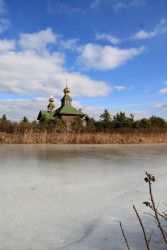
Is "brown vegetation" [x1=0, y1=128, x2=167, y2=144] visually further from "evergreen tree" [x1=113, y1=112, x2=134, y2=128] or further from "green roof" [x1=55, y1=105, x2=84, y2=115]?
"green roof" [x1=55, y1=105, x2=84, y2=115]

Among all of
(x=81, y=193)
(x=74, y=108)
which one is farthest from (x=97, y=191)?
(x=74, y=108)

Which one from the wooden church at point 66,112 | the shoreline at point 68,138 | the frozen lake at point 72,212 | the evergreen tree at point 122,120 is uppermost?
the wooden church at point 66,112

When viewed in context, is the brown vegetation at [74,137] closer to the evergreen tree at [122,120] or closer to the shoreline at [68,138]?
the shoreline at [68,138]

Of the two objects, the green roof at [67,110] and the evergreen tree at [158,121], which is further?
the green roof at [67,110]

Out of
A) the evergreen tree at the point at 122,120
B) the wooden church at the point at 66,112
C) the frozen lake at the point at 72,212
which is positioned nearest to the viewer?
the frozen lake at the point at 72,212

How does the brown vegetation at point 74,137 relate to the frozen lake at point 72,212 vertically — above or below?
above

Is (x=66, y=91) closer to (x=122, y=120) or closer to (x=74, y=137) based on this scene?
(x=122, y=120)

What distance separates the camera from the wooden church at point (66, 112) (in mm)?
Result: 41331

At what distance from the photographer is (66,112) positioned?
4162 cm

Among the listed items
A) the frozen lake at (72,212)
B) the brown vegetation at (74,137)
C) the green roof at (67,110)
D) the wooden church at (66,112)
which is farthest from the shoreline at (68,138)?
the green roof at (67,110)

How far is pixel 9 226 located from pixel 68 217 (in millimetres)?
407

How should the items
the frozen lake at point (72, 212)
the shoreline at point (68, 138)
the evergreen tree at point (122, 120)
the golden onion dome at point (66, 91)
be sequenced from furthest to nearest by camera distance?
the golden onion dome at point (66, 91)
the evergreen tree at point (122, 120)
the shoreline at point (68, 138)
the frozen lake at point (72, 212)

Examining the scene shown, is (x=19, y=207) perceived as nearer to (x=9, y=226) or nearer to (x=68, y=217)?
(x=9, y=226)

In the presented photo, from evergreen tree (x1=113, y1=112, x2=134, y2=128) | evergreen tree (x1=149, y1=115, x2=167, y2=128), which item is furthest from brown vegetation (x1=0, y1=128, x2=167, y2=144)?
evergreen tree (x1=149, y1=115, x2=167, y2=128)
